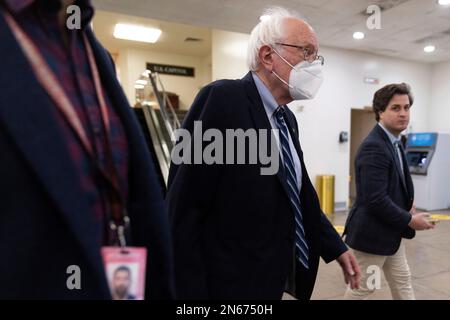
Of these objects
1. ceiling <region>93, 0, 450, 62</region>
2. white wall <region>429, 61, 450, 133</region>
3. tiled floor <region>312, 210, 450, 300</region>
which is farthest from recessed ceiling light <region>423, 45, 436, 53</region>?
tiled floor <region>312, 210, 450, 300</region>

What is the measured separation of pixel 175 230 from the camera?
117 cm

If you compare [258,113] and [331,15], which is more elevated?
[331,15]

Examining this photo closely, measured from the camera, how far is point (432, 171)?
742 cm

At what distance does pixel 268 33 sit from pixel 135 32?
309 inches

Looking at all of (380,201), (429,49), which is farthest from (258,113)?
(429,49)

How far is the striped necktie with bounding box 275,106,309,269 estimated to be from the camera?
1385 mm

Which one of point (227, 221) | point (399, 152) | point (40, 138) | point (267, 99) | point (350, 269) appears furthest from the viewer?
point (399, 152)

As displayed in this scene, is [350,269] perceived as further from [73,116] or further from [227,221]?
[73,116]

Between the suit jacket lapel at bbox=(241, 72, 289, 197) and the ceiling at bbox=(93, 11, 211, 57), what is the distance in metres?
6.91

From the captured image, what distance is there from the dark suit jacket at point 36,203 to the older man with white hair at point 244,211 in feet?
1.83

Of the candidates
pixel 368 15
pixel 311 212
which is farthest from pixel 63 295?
pixel 368 15

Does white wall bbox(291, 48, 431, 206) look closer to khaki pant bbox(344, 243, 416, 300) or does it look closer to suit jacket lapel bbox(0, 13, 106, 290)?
khaki pant bbox(344, 243, 416, 300)

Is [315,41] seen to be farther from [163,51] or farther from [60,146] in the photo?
[163,51]

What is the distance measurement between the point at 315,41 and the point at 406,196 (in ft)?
4.44
